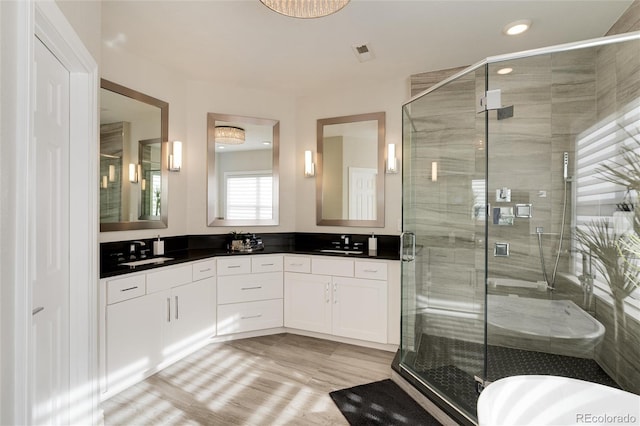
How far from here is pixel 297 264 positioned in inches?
133

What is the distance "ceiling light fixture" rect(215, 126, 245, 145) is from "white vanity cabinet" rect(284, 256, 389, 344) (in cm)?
148

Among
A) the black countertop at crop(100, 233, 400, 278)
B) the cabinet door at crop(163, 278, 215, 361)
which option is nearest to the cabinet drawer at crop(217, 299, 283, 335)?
the cabinet door at crop(163, 278, 215, 361)

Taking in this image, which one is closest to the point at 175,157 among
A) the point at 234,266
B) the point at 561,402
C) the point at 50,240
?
the point at 234,266

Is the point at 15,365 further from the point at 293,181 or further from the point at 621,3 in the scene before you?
the point at 621,3

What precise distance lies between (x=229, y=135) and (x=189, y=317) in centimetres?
192

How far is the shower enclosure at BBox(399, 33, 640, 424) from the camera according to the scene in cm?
187

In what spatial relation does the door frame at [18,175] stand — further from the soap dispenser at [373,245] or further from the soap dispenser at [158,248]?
the soap dispenser at [373,245]

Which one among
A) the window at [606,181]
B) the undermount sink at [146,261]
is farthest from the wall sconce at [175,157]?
the window at [606,181]

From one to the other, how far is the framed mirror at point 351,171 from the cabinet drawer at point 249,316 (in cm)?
107

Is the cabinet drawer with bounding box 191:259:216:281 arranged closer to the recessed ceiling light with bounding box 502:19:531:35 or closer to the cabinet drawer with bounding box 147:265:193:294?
the cabinet drawer with bounding box 147:265:193:294

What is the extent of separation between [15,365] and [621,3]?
3588mm

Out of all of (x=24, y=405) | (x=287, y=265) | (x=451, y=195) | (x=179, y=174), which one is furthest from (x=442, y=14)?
(x=24, y=405)

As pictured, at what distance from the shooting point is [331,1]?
180 centimetres

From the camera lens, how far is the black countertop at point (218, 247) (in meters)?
2.66
